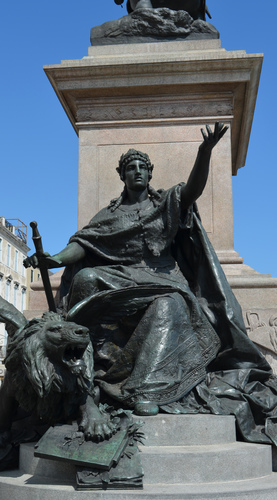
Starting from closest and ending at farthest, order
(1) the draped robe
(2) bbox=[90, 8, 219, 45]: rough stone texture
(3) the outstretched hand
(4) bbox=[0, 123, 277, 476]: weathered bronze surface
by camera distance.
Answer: (4) bbox=[0, 123, 277, 476]: weathered bronze surface → (1) the draped robe → (3) the outstretched hand → (2) bbox=[90, 8, 219, 45]: rough stone texture

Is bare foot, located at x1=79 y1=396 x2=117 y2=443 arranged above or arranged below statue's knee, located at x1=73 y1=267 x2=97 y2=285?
below

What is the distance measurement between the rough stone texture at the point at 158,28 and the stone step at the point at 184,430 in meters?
5.38

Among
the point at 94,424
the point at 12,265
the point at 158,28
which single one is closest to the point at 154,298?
the point at 94,424

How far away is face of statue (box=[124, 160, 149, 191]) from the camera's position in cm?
599

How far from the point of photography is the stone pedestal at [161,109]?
7.39 metres

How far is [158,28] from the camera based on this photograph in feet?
26.3

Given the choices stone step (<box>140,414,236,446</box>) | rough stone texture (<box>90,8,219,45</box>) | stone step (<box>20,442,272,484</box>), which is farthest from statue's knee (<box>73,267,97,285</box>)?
rough stone texture (<box>90,8,219,45</box>)

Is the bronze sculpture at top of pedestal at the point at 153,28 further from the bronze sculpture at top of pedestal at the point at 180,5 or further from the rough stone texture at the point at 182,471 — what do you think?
the rough stone texture at the point at 182,471

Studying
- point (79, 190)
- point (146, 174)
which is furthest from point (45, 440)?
point (79, 190)

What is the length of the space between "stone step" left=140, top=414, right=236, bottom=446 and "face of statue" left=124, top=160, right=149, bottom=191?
8.04 feet

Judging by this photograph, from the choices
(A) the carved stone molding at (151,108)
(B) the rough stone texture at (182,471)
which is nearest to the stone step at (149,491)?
(B) the rough stone texture at (182,471)

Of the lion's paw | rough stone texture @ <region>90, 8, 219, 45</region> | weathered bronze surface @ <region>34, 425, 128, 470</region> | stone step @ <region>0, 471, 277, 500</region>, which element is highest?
rough stone texture @ <region>90, 8, 219, 45</region>

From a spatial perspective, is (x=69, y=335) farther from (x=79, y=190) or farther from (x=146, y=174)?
(x=79, y=190)

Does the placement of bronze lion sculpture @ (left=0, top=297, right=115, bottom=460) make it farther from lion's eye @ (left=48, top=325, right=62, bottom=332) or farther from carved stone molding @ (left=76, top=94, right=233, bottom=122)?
carved stone molding @ (left=76, top=94, right=233, bottom=122)
